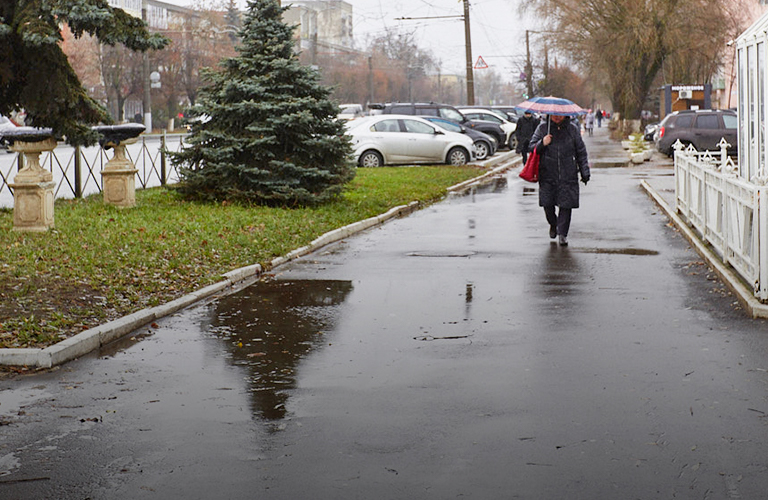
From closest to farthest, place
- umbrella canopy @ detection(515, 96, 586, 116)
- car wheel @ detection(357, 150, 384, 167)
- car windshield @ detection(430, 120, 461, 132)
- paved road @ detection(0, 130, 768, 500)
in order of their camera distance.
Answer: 1. paved road @ detection(0, 130, 768, 500)
2. umbrella canopy @ detection(515, 96, 586, 116)
3. car wheel @ detection(357, 150, 384, 167)
4. car windshield @ detection(430, 120, 461, 132)

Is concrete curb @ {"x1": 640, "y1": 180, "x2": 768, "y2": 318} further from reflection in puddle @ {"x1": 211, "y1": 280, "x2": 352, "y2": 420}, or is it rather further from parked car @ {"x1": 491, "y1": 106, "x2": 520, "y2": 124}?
parked car @ {"x1": 491, "y1": 106, "x2": 520, "y2": 124}

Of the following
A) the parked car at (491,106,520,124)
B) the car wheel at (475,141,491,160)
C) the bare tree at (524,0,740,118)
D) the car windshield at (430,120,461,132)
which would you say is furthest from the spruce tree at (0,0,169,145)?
the bare tree at (524,0,740,118)

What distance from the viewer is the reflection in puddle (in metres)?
6.48

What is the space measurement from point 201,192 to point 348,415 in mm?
12355

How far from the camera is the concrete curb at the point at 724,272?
27.9 feet

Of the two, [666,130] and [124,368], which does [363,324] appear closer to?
[124,368]

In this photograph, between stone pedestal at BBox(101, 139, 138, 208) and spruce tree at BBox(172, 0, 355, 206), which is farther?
spruce tree at BBox(172, 0, 355, 206)

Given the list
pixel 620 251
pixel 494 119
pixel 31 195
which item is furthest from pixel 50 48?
pixel 494 119

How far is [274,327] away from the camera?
329 inches


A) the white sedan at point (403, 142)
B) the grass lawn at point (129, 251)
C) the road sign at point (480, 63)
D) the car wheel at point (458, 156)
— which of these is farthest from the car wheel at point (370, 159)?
the road sign at point (480, 63)

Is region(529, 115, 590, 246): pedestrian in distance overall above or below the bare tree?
below

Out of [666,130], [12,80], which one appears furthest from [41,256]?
[666,130]

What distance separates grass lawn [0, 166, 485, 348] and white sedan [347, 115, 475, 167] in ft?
33.2

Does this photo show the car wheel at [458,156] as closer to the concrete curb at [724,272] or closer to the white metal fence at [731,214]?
the concrete curb at [724,272]
